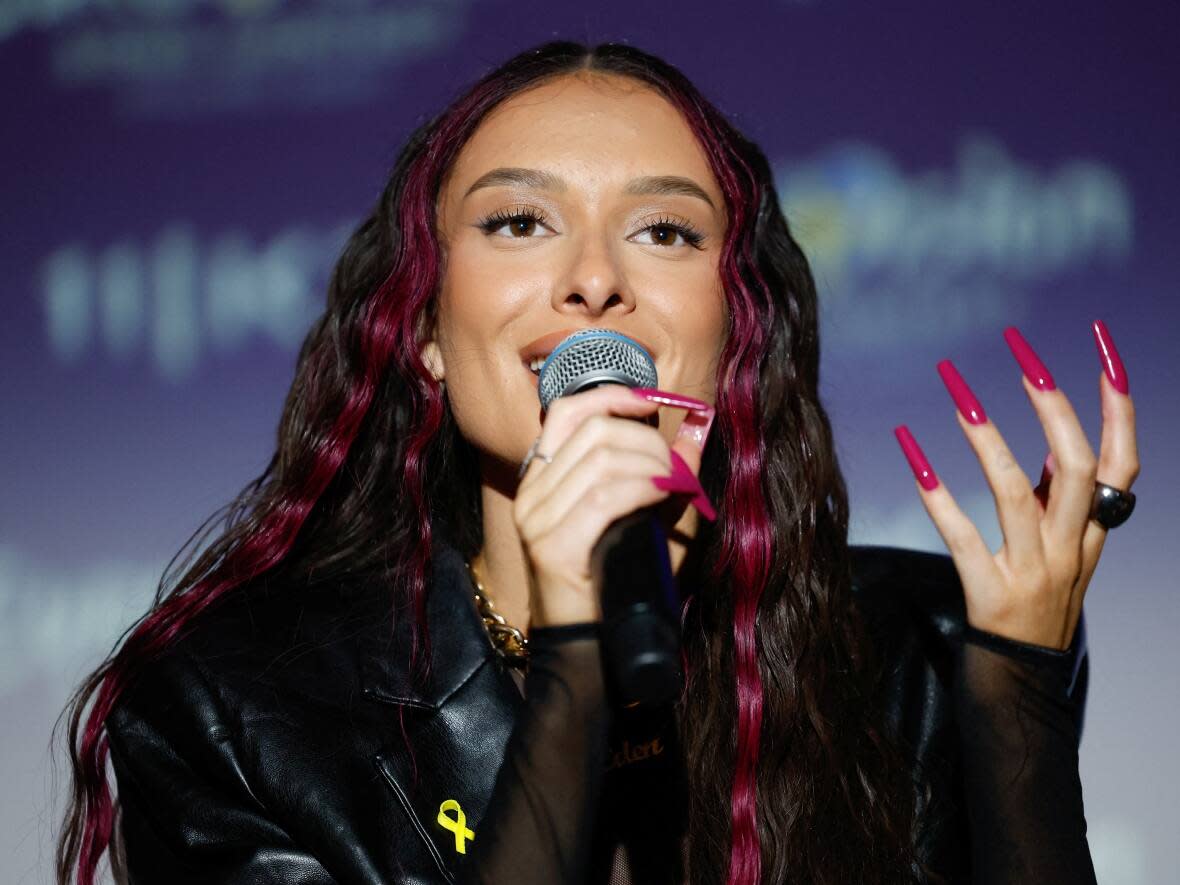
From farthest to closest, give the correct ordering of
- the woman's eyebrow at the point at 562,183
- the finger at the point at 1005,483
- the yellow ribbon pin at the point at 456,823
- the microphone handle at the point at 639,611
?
the woman's eyebrow at the point at 562,183, the yellow ribbon pin at the point at 456,823, the finger at the point at 1005,483, the microphone handle at the point at 639,611

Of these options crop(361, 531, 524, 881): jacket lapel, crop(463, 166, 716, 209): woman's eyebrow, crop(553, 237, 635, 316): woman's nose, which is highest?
crop(463, 166, 716, 209): woman's eyebrow

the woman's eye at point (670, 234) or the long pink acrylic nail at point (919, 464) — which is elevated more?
the woman's eye at point (670, 234)

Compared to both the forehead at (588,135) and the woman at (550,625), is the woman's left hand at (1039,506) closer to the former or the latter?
the woman at (550,625)

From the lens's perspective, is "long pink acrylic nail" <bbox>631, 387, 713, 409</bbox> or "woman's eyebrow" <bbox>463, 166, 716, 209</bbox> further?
"woman's eyebrow" <bbox>463, 166, 716, 209</bbox>

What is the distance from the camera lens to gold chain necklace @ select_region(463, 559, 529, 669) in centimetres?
195

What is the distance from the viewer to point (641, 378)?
1373 millimetres

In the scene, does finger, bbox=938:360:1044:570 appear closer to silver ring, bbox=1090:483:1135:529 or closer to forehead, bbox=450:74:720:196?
silver ring, bbox=1090:483:1135:529

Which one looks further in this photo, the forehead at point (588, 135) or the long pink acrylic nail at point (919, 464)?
the forehead at point (588, 135)

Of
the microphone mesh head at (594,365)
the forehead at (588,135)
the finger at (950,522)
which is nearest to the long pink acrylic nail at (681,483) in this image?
the microphone mesh head at (594,365)

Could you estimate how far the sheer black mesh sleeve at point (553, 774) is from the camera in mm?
1321

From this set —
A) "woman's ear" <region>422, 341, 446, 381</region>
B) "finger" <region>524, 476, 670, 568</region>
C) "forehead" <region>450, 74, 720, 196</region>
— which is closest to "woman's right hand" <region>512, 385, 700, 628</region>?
"finger" <region>524, 476, 670, 568</region>

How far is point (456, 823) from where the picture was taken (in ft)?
5.59

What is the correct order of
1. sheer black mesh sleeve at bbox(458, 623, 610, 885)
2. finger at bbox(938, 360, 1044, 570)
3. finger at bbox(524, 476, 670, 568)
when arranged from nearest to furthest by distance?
finger at bbox(524, 476, 670, 568) → sheer black mesh sleeve at bbox(458, 623, 610, 885) → finger at bbox(938, 360, 1044, 570)

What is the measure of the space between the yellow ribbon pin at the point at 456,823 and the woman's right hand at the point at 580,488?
50 centimetres
